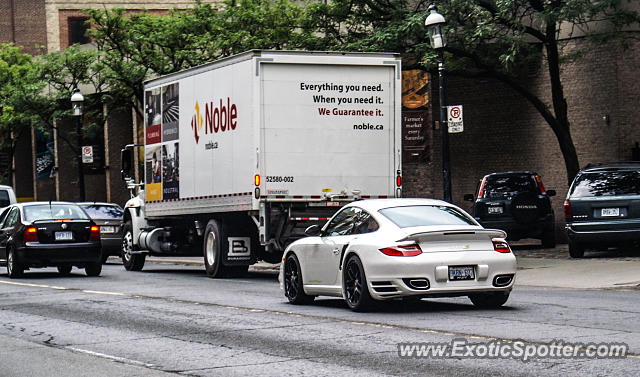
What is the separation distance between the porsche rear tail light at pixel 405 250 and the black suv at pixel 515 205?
45.8 feet

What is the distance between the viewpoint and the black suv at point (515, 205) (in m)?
26.2

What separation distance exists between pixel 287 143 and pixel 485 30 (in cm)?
707

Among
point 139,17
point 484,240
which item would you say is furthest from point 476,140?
point 484,240

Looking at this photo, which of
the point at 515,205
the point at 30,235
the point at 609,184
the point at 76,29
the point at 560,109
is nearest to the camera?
the point at 609,184

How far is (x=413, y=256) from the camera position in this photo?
41.0 feet

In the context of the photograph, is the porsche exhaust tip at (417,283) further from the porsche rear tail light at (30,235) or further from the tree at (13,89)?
the tree at (13,89)

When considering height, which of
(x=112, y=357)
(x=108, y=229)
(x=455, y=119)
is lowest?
(x=108, y=229)

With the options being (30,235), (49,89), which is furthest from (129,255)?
(49,89)

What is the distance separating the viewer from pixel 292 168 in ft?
64.9

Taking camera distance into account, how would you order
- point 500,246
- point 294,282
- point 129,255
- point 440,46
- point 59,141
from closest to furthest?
point 500,246 < point 294,282 < point 440,46 < point 129,255 < point 59,141

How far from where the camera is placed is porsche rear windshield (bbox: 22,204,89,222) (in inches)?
891

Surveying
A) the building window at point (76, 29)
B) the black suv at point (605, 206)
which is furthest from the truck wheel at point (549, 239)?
the building window at point (76, 29)

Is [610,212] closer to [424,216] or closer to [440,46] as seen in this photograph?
[440,46]

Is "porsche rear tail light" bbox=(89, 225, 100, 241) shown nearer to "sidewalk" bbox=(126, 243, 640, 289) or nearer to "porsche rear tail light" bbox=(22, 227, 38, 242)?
"porsche rear tail light" bbox=(22, 227, 38, 242)
